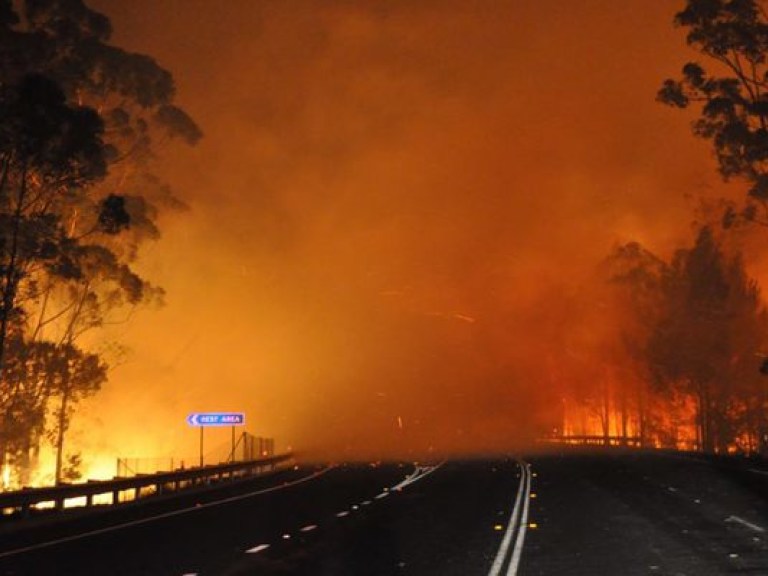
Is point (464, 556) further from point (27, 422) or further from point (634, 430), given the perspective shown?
point (634, 430)

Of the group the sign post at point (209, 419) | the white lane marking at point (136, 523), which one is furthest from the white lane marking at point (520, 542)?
the sign post at point (209, 419)

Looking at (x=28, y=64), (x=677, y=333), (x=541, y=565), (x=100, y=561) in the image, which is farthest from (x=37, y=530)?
(x=677, y=333)

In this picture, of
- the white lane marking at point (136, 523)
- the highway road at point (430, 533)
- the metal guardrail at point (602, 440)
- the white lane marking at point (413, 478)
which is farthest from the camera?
the metal guardrail at point (602, 440)

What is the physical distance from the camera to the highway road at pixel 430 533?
1218cm

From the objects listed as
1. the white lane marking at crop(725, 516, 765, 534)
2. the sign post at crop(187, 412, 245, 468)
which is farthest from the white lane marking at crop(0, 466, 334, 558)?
the white lane marking at crop(725, 516, 765, 534)

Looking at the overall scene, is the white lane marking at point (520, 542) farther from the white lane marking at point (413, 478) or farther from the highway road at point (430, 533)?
the white lane marking at point (413, 478)

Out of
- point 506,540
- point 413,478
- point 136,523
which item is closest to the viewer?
point 506,540

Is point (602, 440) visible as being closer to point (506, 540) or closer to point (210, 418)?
point (210, 418)

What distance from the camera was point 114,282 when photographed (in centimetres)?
4647

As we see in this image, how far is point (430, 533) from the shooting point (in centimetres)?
1588

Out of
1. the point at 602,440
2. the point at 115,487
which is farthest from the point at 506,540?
the point at 602,440

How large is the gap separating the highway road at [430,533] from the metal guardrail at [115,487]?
1061 mm

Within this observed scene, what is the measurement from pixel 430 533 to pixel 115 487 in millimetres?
11758

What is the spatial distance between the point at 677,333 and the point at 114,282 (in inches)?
1690
